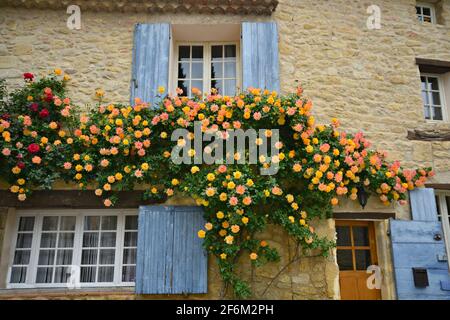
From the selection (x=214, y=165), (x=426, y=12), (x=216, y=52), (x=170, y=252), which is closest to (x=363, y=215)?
(x=214, y=165)

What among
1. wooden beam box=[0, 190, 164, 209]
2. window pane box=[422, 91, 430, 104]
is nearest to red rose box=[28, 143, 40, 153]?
wooden beam box=[0, 190, 164, 209]

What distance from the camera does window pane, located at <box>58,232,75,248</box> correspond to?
16.4 ft

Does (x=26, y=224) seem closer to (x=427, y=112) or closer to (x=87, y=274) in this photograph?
(x=87, y=274)

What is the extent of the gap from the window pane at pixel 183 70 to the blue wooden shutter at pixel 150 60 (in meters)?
0.37

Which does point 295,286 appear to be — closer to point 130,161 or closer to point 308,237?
point 308,237

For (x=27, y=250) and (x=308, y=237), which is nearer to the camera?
(x=308, y=237)

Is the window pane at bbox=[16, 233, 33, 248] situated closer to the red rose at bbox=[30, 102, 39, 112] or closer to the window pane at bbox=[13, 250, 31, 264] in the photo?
the window pane at bbox=[13, 250, 31, 264]

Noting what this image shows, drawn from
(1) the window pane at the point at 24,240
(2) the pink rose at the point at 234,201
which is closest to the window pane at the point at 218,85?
(2) the pink rose at the point at 234,201

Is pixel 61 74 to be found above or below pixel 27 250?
above

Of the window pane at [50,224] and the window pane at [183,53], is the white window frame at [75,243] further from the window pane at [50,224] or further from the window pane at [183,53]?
the window pane at [183,53]

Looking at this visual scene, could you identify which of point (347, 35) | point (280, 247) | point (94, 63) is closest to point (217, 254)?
point (280, 247)

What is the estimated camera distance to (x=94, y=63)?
544 centimetres

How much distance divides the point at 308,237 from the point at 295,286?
0.69 m
